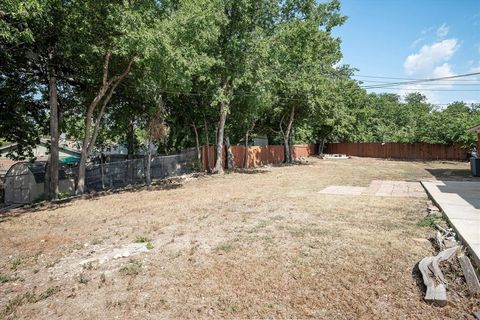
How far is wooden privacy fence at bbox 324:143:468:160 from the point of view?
3188 cm

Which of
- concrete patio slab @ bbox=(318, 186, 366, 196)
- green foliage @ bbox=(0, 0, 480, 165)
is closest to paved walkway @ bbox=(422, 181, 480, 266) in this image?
concrete patio slab @ bbox=(318, 186, 366, 196)

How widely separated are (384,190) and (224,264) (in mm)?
8831

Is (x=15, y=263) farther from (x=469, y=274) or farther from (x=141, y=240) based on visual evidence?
(x=469, y=274)

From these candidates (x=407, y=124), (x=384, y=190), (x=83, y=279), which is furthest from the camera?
(x=407, y=124)

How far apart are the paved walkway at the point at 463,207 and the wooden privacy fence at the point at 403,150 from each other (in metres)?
19.8

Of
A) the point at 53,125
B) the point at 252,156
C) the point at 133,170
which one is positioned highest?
the point at 53,125

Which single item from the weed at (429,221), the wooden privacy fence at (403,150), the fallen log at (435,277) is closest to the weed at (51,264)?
the fallen log at (435,277)

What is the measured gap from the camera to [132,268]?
5.02 meters

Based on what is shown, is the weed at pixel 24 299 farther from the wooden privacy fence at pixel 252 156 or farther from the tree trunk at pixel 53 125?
the wooden privacy fence at pixel 252 156

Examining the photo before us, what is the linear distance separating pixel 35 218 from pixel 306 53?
760 inches

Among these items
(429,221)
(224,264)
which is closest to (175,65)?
(224,264)

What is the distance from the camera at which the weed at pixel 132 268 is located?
192 inches

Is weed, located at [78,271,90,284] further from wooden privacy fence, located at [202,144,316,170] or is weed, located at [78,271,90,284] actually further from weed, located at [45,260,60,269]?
wooden privacy fence, located at [202,144,316,170]

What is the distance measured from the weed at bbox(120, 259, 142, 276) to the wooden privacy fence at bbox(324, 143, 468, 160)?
99.0 feet
